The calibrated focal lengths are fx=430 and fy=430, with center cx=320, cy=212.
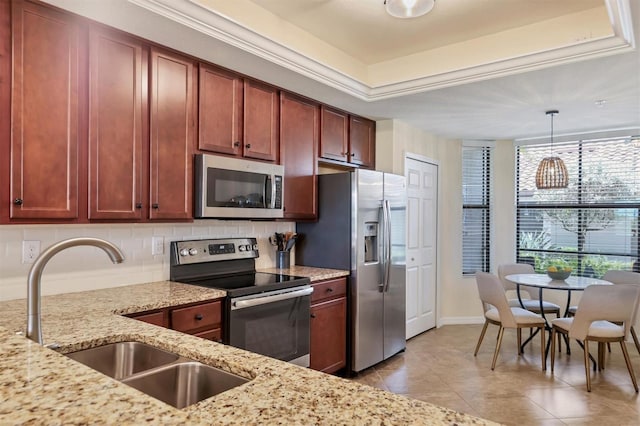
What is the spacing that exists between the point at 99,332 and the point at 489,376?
317cm

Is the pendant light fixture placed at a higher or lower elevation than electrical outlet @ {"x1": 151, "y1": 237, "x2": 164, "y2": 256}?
higher

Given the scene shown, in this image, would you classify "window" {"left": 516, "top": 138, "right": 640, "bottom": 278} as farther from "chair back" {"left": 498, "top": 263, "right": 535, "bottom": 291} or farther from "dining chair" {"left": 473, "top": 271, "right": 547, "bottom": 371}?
"dining chair" {"left": 473, "top": 271, "right": 547, "bottom": 371}

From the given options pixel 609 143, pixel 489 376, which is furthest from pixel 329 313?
pixel 609 143

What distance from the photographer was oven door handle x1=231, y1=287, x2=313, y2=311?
2586 millimetres

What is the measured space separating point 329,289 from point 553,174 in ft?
8.25

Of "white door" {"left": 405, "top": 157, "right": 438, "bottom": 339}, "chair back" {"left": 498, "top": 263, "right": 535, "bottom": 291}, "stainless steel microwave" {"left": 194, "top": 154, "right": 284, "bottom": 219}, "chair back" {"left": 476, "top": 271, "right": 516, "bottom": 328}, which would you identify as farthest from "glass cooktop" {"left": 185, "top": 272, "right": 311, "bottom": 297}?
"chair back" {"left": 498, "top": 263, "right": 535, "bottom": 291}

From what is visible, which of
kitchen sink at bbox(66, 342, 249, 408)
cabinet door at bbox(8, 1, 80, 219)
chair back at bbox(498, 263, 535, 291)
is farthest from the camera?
chair back at bbox(498, 263, 535, 291)

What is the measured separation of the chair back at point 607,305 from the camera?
3293 millimetres

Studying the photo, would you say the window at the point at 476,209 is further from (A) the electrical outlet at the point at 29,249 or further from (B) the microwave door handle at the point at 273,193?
(A) the electrical outlet at the point at 29,249

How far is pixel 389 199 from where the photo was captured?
392cm

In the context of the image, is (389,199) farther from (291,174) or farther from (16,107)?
(16,107)

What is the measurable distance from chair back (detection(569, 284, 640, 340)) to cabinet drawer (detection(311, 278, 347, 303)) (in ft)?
6.21

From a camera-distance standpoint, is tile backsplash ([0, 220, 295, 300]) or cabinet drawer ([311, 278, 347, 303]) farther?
cabinet drawer ([311, 278, 347, 303])

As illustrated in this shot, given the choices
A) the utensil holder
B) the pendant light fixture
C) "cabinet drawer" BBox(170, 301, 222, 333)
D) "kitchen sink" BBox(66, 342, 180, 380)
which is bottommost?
"cabinet drawer" BBox(170, 301, 222, 333)
